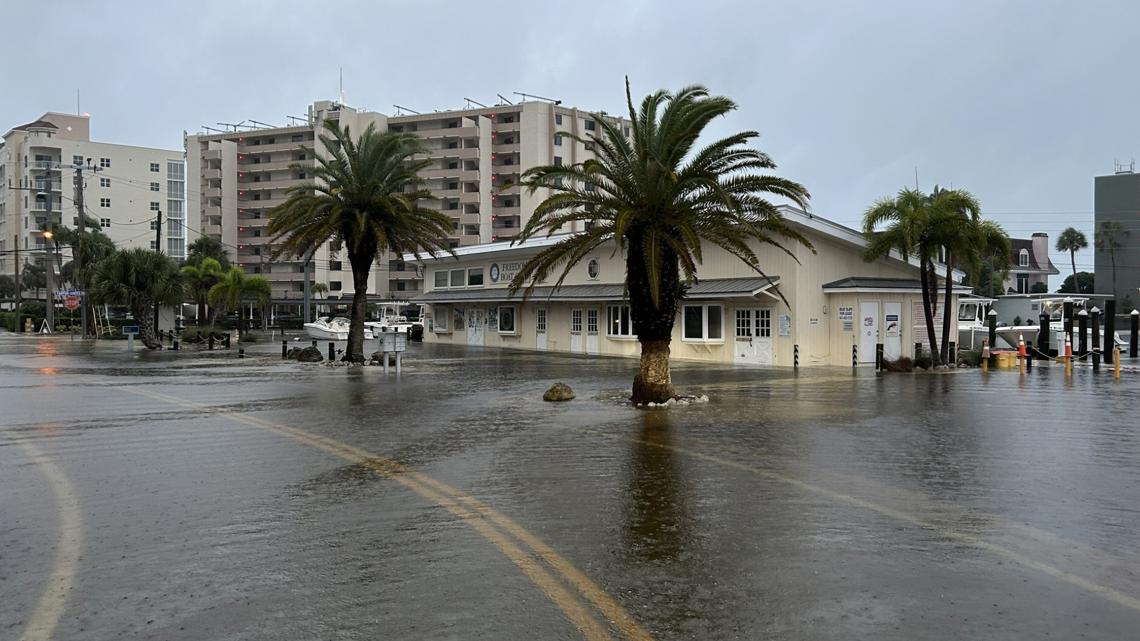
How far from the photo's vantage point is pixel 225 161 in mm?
107875

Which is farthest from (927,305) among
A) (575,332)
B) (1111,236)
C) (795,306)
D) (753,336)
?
(1111,236)

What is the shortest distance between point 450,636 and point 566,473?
530cm

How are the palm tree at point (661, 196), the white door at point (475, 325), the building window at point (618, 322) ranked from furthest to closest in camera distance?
the white door at point (475, 325), the building window at point (618, 322), the palm tree at point (661, 196)

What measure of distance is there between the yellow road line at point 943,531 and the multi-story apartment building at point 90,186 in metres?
105

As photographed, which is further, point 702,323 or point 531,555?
point 702,323

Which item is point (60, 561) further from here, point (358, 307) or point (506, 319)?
point (506, 319)

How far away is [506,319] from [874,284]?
20488mm

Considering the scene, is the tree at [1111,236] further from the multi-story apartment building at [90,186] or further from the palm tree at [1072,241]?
the multi-story apartment building at [90,186]

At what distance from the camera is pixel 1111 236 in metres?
85.6

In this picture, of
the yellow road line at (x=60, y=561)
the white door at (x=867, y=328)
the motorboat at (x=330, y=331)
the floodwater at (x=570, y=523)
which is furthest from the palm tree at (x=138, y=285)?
the yellow road line at (x=60, y=561)

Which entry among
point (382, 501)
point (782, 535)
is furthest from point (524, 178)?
point (782, 535)

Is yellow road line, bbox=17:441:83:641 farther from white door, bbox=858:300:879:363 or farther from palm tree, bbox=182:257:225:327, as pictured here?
palm tree, bbox=182:257:225:327

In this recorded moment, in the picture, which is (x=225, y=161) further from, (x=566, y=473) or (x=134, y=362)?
Result: (x=566, y=473)

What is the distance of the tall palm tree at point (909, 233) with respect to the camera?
1075 inches
